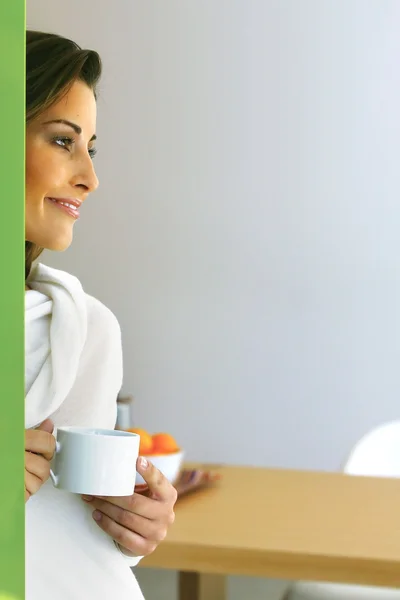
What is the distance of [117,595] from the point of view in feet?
1.22

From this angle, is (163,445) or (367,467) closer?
(163,445)

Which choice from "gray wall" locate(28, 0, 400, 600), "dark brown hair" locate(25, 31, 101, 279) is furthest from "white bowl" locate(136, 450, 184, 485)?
"dark brown hair" locate(25, 31, 101, 279)

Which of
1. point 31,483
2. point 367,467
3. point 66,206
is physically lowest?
point 367,467

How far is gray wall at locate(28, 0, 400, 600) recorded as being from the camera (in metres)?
1.15

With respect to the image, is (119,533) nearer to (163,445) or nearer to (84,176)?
(84,176)

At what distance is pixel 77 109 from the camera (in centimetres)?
35

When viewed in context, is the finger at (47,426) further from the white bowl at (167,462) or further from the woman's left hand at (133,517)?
the white bowl at (167,462)

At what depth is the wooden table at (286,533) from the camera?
2.42 ft

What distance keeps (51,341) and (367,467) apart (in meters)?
0.86

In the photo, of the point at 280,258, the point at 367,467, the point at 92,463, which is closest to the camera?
the point at 92,463

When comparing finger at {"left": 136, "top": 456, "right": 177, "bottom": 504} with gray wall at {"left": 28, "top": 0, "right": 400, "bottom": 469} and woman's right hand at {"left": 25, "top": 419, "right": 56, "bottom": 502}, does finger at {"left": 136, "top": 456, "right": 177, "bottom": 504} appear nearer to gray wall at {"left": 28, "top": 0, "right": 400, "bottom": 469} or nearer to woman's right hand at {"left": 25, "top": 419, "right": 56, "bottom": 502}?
woman's right hand at {"left": 25, "top": 419, "right": 56, "bottom": 502}

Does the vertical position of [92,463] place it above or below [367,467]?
above

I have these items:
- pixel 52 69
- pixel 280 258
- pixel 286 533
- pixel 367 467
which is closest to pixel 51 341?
pixel 52 69

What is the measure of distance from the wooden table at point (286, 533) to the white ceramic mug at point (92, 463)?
444 mm
